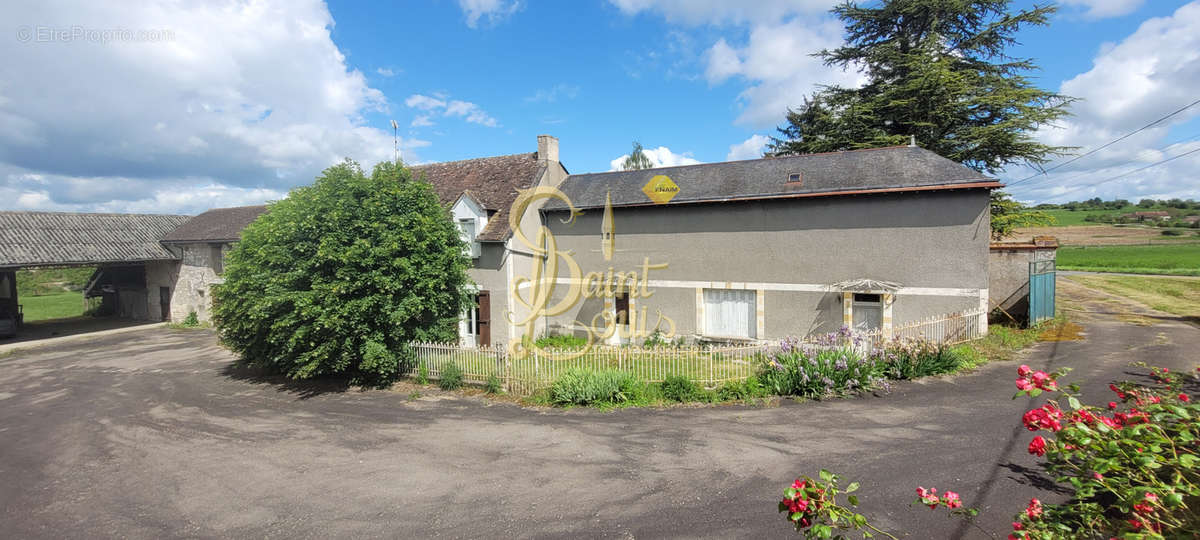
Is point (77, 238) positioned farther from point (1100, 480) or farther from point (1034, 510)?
point (1100, 480)

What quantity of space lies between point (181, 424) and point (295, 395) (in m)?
2.60

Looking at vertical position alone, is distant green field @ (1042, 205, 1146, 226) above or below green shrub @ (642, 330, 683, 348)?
above

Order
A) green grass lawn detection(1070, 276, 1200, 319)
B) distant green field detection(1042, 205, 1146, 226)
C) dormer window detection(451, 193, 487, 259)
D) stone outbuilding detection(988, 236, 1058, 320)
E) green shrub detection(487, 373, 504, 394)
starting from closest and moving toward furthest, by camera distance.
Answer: green shrub detection(487, 373, 504, 394), stone outbuilding detection(988, 236, 1058, 320), dormer window detection(451, 193, 487, 259), green grass lawn detection(1070, 276, 1200, 319), distant green field detection(1042, 205, 1146, 226)

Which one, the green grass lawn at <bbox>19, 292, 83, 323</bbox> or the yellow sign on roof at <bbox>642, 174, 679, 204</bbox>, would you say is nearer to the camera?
the yellow sign on roof at <bbox>642, 174, 679, 204</bbox>

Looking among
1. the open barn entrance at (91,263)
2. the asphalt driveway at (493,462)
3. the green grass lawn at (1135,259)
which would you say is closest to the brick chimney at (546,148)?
the asphalt driveway at (493,462)

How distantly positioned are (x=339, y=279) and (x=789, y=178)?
1453cm

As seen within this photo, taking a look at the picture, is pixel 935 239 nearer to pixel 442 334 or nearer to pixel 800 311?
pixel 800 311

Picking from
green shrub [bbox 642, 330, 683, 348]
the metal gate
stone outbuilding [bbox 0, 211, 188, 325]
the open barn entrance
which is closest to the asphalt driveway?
the metal gate

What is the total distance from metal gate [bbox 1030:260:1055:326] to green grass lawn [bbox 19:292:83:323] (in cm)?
5199

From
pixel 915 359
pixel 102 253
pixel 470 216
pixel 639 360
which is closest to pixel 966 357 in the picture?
pixel 915 359

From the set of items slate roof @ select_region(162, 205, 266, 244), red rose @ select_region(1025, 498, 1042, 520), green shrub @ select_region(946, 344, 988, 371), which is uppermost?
slate roof @ select_region(162, 205, 266, 244)

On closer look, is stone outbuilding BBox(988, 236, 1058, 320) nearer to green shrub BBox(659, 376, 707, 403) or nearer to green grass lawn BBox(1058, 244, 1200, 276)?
green shrub BBox(659, 376, 707, 403)

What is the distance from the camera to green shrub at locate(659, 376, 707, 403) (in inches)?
452

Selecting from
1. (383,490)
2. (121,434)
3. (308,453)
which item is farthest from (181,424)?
(383,490)
